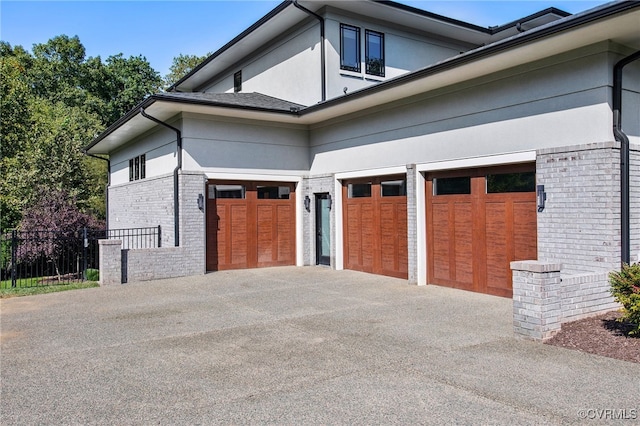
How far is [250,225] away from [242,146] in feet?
7.64

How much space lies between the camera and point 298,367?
550 centimetres

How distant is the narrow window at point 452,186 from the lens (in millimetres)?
10243

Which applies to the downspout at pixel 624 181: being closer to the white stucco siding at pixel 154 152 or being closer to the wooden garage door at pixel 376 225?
the wooden garage door at pixel 376 225

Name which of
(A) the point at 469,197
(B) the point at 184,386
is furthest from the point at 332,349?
(A) the point at 469,197

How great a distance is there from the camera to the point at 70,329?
299 inches

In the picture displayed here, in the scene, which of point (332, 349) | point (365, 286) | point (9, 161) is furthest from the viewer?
point (9, 161)

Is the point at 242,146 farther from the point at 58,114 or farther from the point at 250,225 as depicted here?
the point at 58,114

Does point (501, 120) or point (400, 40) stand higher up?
point (400, 40)

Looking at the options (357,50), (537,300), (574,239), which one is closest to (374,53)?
(357,50)

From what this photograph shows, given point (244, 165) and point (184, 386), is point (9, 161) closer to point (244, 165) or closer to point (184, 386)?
point (244, 165)

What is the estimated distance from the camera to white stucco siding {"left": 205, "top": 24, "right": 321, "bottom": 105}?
14957mm

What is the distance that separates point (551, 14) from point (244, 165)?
11.5 meters

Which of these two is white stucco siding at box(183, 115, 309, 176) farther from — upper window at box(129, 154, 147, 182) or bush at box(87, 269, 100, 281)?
upper window at box(129, 154, 147, 182)

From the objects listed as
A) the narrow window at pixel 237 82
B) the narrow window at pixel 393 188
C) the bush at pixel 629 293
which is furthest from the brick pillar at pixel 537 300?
the narrow window at pixel 237 82
